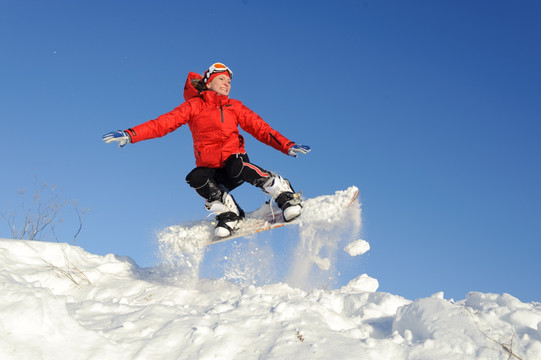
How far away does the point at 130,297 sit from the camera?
4.26m

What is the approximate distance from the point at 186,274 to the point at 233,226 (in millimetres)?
838

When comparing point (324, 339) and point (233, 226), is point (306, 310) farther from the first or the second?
point (233, 226)

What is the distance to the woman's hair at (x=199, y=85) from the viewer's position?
5.98 meters

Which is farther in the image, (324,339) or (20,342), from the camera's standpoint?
(324,339)

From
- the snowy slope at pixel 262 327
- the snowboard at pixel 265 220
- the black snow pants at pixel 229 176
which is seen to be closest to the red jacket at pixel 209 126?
the black snow pants at pixel 229 176

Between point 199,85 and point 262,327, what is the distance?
3.99 meters

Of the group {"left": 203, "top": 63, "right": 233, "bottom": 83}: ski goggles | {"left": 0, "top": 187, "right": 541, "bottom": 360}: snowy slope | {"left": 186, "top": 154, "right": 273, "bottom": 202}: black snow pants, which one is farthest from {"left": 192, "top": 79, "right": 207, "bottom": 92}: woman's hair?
{"left": 0, "top": 187, "right": 541, "bottom": 360}: snowy slope

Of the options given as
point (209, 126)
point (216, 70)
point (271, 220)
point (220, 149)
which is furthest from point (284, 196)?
point (216, 70)

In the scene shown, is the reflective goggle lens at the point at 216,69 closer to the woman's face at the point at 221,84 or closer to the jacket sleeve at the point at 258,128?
the woman's face at the point at 221,84

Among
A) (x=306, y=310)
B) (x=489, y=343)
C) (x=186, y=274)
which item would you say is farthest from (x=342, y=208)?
(x=489, y=343)

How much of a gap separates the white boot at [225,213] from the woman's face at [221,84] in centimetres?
139

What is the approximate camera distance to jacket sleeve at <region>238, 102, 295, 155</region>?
19.1 ft

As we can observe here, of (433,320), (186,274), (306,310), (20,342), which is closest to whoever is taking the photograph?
(20,342)

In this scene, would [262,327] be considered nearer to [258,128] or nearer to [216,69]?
[258,128]
